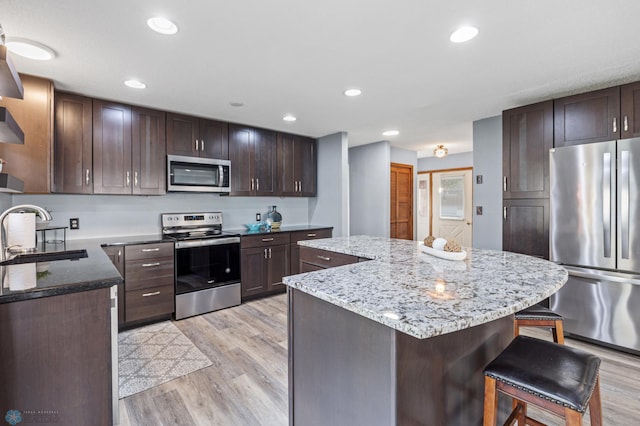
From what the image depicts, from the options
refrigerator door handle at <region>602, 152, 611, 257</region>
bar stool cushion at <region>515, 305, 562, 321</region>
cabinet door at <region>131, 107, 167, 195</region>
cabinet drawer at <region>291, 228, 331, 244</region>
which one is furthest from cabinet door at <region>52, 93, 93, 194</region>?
refrigerator door handle at <region>602, 152, 611, 257</region>

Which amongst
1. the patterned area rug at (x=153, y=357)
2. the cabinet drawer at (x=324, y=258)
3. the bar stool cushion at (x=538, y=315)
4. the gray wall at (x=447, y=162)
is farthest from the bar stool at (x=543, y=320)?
the gray wall at (x=447, y=162)

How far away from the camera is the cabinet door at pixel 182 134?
3.52m

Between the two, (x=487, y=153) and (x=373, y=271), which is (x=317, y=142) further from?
(x=373, y=271)

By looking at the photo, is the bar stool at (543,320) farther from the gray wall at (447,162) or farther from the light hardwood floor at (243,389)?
the gray wall at (447,162)


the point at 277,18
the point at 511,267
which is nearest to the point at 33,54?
the point at 277,18

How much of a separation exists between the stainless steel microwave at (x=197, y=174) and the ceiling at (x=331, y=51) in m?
0.61

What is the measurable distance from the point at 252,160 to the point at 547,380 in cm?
384

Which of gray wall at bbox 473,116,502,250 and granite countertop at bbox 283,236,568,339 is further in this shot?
gray wall at bbox 473,116,502,250

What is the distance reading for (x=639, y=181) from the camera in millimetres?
2447

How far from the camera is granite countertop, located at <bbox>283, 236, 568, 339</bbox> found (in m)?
0.95

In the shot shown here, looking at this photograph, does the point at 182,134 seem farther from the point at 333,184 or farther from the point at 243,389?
the point at 243,389

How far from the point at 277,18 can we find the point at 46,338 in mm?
1966

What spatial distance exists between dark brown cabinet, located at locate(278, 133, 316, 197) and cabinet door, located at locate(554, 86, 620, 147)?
313 cm

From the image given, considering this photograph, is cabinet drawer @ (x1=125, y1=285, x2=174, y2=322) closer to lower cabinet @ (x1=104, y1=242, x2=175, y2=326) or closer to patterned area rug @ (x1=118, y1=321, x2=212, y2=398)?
lower cabinet @ (x1=104, y1=242, x2=175, y2=326)
